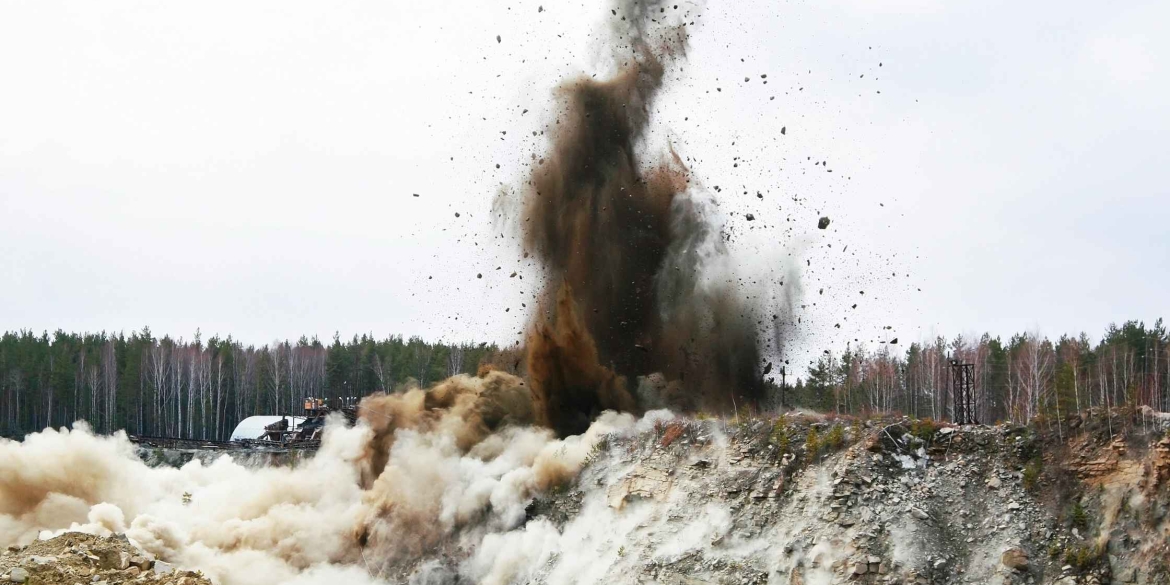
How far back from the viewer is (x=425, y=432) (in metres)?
47.3

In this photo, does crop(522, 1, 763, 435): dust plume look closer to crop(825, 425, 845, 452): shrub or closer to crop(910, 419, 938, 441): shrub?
crop(825, 425, 845, 452): shrub

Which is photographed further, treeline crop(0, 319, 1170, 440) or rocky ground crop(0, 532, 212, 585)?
treeline crop(0, 319, 1170, 440)

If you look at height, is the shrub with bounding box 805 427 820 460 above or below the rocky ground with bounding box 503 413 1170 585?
above

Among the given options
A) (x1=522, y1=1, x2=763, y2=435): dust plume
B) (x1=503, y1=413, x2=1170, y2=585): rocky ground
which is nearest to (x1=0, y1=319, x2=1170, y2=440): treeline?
(x1=522, y1=1, x2=763, y2=435): dust plume

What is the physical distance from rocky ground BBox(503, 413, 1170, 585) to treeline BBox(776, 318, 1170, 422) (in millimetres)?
23082

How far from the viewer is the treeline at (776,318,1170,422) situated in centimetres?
6475

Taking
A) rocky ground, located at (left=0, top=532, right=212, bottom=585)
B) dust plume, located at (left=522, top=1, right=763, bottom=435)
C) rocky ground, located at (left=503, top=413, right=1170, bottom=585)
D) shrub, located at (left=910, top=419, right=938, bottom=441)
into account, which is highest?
dust plume, located at (left=522, top=1, right=763, bottom=435)

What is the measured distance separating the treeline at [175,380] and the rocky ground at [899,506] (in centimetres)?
6715

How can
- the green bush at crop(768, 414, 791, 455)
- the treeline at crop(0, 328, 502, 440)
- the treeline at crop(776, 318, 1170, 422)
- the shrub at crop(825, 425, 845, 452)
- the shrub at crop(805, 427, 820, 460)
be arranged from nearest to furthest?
the shrub at crop(825, 425, 845, 452)
the shrub at crop(805, 427, 820, 460)
the green bush at crop(768, 414, 791, 455)
the treeline at crop(776, 318, 1170, 422)
the treeline at crop(0, 328, 502, 440)

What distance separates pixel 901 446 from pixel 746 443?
18.0 feet

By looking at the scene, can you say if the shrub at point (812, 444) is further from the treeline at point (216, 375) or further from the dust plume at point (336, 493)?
the treeline at point (216, 375)

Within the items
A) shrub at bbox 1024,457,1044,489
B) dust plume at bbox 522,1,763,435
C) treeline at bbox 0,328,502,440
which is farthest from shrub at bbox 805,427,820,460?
treeline at bbox 0,328,502,440

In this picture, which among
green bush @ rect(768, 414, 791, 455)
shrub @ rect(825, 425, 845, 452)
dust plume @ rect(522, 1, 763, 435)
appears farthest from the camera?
dust plume @ rect(522, 1, 763, 435)

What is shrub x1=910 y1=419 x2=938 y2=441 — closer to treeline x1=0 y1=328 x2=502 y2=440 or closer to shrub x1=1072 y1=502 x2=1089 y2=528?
shrub x1=1072 y1=502 x2=1089 y2=528
